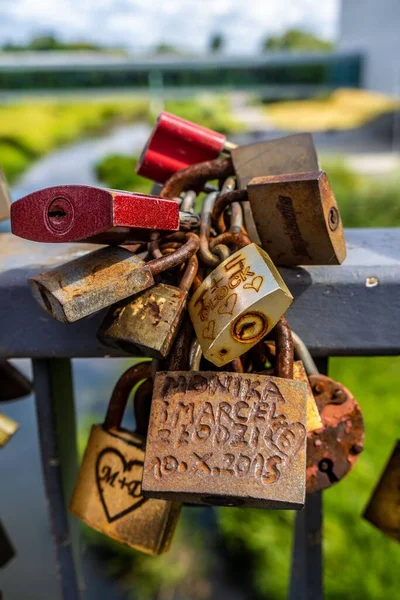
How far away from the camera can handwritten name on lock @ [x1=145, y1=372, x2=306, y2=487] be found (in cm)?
43

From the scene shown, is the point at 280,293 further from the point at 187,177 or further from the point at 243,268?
the point at 187,177

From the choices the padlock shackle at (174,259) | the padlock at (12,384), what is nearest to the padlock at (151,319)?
the padlock shackle at (174,259)

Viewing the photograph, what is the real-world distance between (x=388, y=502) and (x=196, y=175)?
359mm

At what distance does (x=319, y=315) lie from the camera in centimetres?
53

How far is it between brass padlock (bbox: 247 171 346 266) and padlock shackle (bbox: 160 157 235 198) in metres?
0.10

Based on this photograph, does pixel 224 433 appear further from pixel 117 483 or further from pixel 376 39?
pixel 376 39

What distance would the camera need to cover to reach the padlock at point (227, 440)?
1.39 feet

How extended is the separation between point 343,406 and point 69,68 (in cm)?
2628

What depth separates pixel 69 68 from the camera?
2477 centimetres

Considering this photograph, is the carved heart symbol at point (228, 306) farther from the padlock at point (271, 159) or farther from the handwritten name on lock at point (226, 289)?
the padlock at point (271, 159)

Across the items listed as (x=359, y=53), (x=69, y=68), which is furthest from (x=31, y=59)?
(x=359, y=53)

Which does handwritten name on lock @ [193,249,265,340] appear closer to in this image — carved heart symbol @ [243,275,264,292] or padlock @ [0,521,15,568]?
carved heart symbol @ [243,275,264,292]

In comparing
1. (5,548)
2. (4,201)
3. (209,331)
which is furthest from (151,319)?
(5,548)

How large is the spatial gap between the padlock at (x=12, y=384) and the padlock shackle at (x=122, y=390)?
0.43 ft
